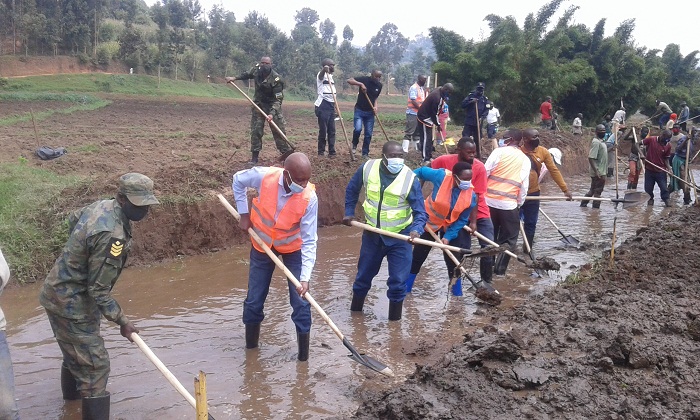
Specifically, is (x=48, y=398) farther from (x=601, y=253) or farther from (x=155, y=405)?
(x=601, y=253)

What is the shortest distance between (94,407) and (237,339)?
2.02m

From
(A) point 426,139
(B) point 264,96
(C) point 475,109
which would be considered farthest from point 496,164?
(C) point 475,109

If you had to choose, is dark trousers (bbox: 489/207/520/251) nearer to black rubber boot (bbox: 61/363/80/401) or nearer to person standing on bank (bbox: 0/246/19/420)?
black rubber boot (bbox: 61/363/80/401)

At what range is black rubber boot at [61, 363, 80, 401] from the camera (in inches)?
177

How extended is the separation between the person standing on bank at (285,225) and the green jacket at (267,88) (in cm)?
547

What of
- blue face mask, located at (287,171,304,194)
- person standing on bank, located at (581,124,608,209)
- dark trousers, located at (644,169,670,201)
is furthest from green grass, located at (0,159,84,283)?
dark trousers, located at (644,169,670,201)

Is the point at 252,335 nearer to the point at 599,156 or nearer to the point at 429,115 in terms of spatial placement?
the point at 429,115

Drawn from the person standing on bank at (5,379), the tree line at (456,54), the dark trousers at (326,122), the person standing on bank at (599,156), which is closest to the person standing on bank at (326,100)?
the dark trousers at (326,122)

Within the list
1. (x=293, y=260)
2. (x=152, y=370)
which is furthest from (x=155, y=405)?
→ (x=293, y=260)

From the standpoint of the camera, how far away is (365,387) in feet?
16.4

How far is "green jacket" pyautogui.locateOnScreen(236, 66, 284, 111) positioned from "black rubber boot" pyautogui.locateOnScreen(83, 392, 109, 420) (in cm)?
718

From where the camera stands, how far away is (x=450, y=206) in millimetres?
6848

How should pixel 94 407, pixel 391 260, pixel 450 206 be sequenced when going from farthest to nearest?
pixel 450 206 < pixel 391 260 < pixel 94 407

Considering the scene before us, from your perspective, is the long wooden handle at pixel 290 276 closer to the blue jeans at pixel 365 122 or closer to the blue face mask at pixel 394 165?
the blue face mask at pixel 394 165
